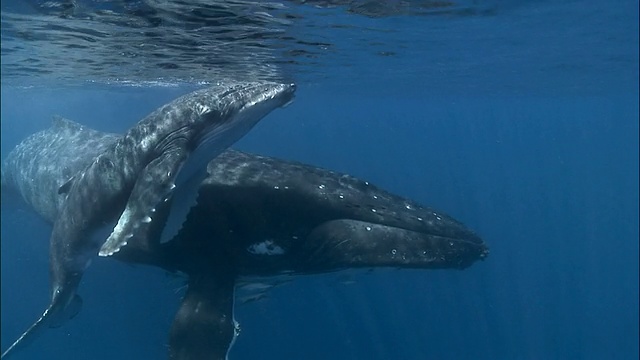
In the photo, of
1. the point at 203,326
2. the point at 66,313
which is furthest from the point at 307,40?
the point at 203,326

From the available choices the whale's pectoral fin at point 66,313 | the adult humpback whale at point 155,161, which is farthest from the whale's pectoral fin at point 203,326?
the whale's pectoral fin at point 66,313

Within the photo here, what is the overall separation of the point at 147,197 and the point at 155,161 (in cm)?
59

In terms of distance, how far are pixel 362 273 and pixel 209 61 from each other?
14697 millimetres

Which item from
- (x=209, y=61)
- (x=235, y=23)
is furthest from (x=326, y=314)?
(x=235, y=23)

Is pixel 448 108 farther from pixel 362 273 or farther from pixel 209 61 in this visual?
pixel 362 273

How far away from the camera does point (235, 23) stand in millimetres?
16297

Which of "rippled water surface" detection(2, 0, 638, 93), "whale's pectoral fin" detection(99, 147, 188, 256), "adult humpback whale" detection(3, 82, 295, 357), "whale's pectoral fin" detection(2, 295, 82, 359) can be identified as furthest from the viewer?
"rippled water surface" detection(2, 0, 638, 93)

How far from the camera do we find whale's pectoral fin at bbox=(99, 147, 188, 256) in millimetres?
7312

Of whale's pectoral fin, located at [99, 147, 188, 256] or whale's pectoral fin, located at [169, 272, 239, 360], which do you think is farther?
whale's pectoral fin, located at [169, 272, 239, 360]

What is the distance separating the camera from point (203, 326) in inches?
336

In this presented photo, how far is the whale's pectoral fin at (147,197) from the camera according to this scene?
731 cm

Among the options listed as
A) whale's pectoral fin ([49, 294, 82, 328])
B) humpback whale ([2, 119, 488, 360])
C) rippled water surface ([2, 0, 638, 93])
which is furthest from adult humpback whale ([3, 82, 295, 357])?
rippled water surface ([2, 0, 638, 93])

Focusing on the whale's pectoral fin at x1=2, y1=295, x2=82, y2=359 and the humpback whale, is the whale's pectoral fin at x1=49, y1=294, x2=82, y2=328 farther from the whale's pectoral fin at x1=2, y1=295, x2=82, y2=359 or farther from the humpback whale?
the humpback whale

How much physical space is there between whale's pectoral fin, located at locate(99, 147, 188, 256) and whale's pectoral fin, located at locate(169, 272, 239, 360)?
5.96ft
